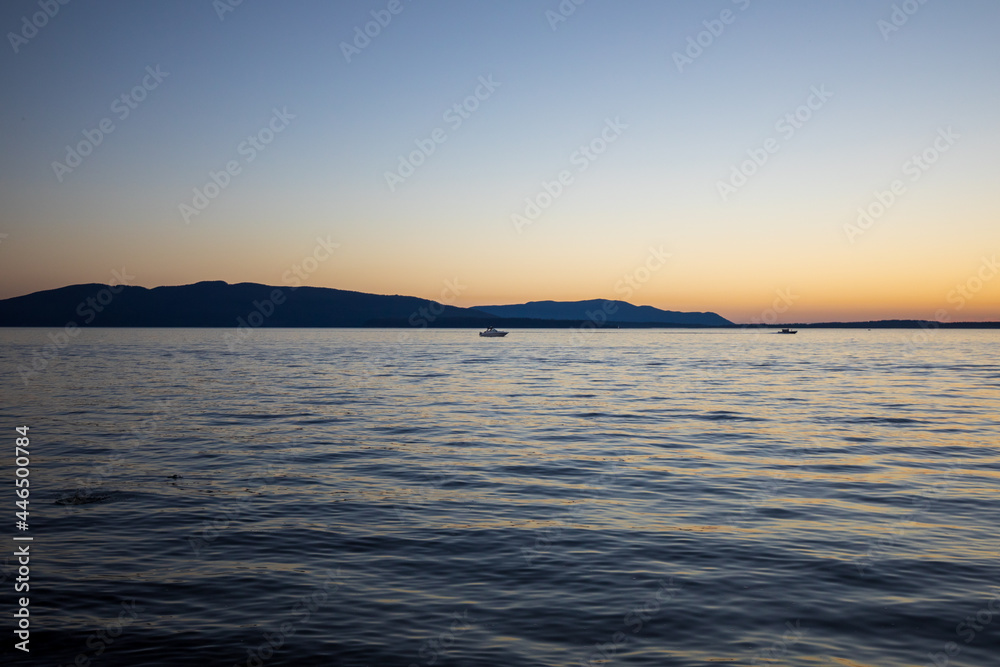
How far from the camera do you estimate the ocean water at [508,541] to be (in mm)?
8852

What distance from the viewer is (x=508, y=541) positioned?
1312cm

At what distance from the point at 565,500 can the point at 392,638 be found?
318 inches

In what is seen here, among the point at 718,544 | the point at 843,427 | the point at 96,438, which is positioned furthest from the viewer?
the point at 843,427

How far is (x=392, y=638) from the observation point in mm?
8914

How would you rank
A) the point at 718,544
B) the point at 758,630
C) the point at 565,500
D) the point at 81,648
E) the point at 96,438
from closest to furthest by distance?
the point at 81,648 → the point at 758,630 → the point at 718,544 → the point at 565,500 → the point at 96,438

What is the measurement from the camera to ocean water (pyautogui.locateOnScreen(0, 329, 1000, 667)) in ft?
29.0

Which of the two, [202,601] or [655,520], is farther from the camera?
[655,520]

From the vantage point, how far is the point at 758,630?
360 inches

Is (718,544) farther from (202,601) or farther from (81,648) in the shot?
(81,648)

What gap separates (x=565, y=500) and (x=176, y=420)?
20772mm

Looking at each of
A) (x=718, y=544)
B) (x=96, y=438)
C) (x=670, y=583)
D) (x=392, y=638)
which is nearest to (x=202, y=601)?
(x=392, y=638)

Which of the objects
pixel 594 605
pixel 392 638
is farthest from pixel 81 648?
pixel 594 605

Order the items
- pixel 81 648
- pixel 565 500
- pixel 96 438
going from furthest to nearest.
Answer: pixel 96 438 → pixel 565 500 → pixel 81 648

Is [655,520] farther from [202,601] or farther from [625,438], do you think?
[625,438]
